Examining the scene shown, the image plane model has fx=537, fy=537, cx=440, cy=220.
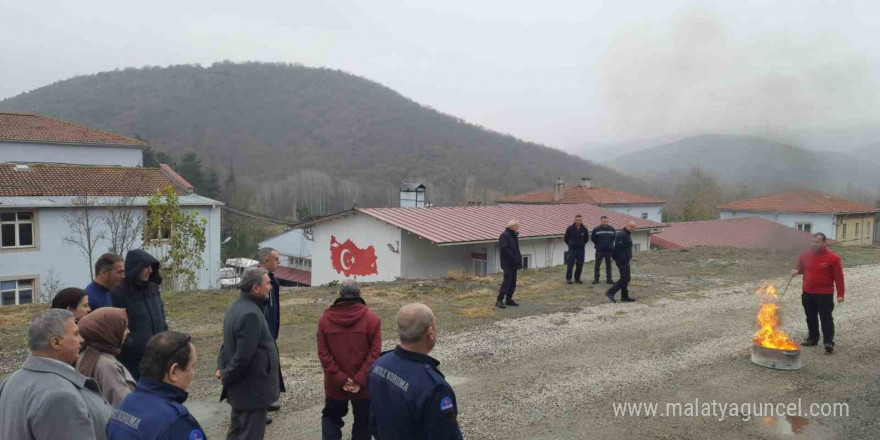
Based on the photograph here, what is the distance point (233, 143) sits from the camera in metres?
90.3

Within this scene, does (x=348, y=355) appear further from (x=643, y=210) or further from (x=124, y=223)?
(x=643, y=210)

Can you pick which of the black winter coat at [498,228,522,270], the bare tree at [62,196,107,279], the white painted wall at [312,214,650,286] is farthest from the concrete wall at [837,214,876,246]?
the bare tree at [62,196,107,279]

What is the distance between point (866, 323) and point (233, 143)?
9210cm

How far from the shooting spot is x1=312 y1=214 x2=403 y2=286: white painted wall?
834 inches

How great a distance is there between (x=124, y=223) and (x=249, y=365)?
21.2m

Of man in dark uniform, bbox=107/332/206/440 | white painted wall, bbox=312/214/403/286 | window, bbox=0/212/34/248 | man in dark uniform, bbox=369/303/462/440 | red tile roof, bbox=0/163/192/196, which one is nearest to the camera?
man in dark uniform, bbox=107/332/206/440

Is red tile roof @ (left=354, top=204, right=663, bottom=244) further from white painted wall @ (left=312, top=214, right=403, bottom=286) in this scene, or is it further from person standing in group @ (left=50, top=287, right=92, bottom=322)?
person standing in group @ (left=50, top=287, right=92, bottom=322)

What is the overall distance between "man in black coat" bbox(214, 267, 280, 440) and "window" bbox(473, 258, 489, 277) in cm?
1766

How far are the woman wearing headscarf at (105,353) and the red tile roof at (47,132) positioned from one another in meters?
39.2

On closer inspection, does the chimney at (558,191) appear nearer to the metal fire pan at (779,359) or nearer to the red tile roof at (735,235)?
the red tile roof at (735,235)

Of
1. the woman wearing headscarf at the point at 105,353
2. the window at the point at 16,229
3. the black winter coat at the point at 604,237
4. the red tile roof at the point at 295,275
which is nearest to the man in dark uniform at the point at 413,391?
the woman wearing headscarf at the point at 105,353

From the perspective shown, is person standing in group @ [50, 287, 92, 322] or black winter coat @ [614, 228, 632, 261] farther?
black winter coat @ [614, 228, 632, 261]

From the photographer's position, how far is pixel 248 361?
423cm

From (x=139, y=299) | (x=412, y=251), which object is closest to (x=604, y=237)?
(x=412, y=251)
